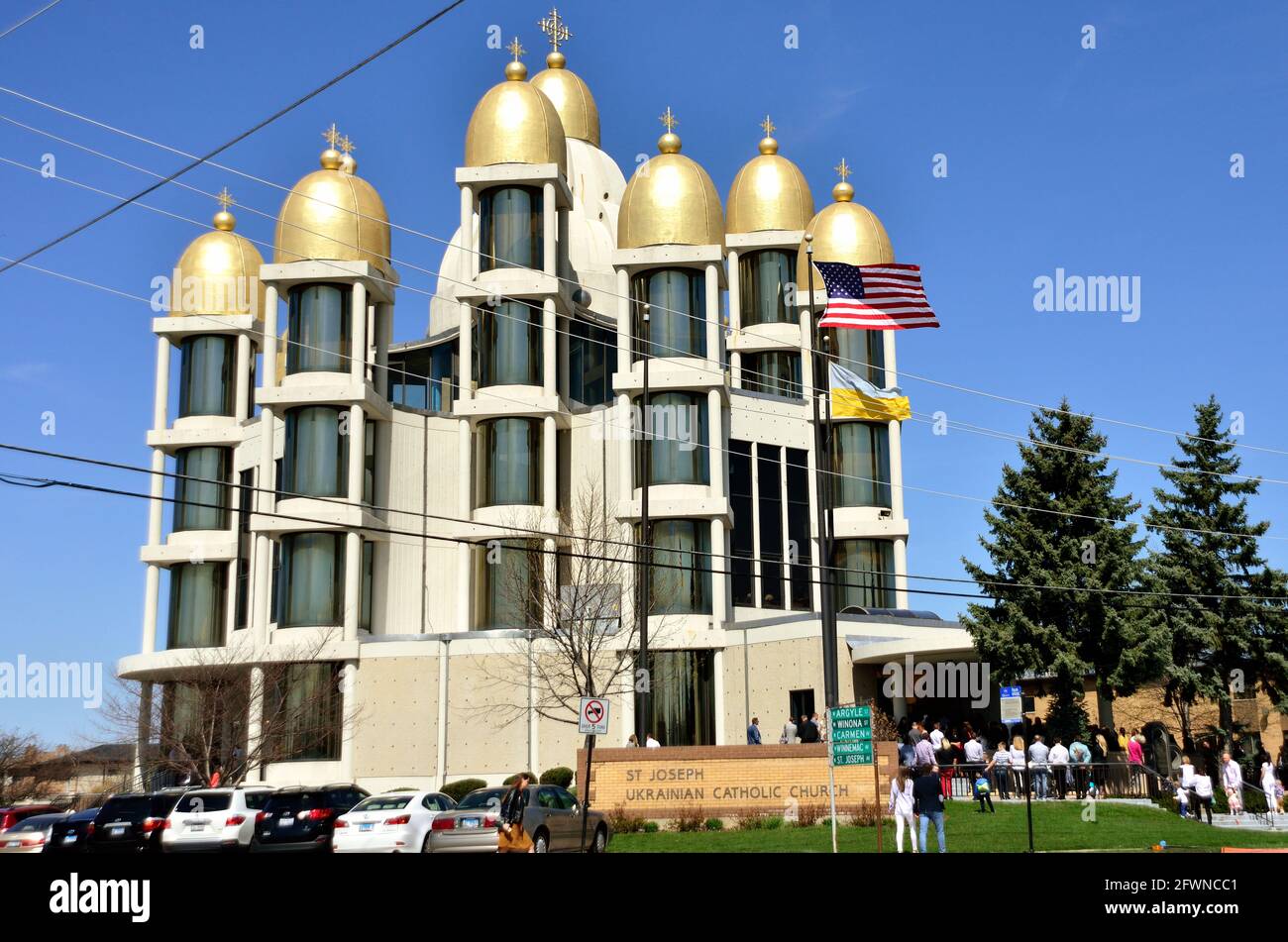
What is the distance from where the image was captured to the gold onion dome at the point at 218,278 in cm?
5681

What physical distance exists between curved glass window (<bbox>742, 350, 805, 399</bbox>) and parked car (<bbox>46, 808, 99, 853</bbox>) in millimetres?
36336

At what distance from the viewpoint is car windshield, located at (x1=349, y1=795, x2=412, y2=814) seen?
24547mm

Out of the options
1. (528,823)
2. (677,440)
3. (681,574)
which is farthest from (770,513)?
(528,823)

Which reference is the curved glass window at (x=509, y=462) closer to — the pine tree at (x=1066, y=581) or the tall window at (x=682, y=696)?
the tall window at (x=682, y=696)

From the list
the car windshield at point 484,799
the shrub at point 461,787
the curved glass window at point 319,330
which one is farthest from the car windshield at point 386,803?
the curved glass window at point 319,330

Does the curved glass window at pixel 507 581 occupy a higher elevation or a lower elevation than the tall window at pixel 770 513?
lower

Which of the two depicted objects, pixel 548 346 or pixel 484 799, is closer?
pixel 484 799

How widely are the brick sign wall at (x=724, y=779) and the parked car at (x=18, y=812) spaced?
44.4ft

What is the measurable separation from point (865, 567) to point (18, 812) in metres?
30.4

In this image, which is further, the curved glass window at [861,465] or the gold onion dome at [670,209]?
the curved glass window at [861,465]

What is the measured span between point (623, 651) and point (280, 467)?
14431 mm

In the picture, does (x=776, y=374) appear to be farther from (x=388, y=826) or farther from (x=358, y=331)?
(x=388, y=826)

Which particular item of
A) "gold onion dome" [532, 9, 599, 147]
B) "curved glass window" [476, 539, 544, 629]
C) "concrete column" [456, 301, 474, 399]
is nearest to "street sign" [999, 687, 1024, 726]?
"curved glass window" [476, 539, 544, 629]

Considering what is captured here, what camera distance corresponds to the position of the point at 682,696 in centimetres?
4731
